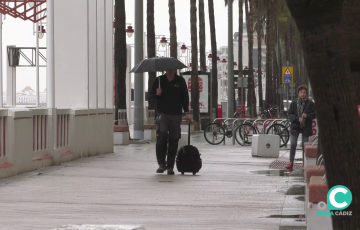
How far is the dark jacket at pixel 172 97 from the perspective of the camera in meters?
14.3

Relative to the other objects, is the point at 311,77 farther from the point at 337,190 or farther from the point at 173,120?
the point at 173,120

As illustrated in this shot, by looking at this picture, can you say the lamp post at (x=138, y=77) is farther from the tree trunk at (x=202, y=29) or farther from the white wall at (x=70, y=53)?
the tree trunk at (x=202, y=29)

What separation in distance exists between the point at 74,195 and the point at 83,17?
8584 millimetres

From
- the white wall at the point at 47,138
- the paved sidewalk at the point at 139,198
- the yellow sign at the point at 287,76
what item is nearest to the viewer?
the paved sidewalk at the point at 139,198

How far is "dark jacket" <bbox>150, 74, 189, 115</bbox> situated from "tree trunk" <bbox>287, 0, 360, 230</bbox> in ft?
30.7

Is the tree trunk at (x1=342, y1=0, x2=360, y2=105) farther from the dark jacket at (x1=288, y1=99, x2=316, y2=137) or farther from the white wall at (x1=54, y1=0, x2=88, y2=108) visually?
the white wall at (x1=54, y1=0, x2=88, y2=108)

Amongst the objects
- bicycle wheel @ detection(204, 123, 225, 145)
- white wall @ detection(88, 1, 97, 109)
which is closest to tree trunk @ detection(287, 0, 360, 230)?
white wall @ detection(88, 1, 97, 109)

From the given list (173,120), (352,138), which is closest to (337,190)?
(352,138)

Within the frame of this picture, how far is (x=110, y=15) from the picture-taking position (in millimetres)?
21969

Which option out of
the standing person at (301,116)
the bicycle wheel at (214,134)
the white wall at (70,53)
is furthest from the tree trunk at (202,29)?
the standing person at (301,116)

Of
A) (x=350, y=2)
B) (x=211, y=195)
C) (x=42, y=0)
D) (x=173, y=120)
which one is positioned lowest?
(x=211, y=195)

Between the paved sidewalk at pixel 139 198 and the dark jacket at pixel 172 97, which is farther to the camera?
the dark jacket at pixel 172 97

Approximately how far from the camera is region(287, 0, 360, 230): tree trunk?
4.90m

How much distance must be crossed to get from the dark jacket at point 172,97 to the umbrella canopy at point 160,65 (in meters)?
0.45
